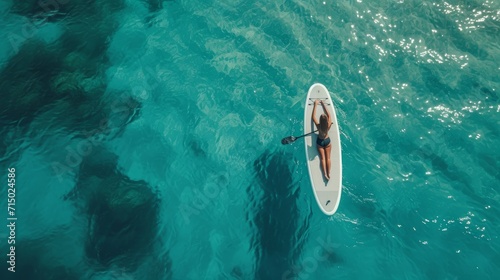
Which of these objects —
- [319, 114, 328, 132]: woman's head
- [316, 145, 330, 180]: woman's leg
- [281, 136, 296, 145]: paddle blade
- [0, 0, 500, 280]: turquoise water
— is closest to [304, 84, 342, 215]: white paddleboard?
[316, 145, 330, 180]: woman's leg

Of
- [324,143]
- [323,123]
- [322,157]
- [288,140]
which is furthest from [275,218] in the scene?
[323,123]

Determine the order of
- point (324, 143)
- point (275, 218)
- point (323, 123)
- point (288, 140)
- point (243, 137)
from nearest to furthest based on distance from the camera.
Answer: point (323, 123), point (324, 143), point (275, 218), point (288, 140), point (243, 137)

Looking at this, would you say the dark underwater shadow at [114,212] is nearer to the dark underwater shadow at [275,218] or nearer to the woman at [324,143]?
the dark underwater shadow at [275,218]

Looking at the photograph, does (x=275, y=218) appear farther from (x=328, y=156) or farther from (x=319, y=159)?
(x=328, y=156)

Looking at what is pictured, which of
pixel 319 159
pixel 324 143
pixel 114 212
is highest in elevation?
pixel 324 143

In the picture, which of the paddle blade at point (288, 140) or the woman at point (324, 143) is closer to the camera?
the woman at point (324, 143)

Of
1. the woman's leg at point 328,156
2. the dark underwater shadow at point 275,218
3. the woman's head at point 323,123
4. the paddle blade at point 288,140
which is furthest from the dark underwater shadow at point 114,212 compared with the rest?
the woman's head at point 323,123
